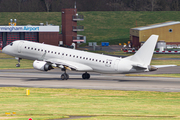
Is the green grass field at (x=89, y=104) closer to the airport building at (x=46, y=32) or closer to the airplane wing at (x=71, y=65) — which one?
the airplane wing at (x=71, y=65)

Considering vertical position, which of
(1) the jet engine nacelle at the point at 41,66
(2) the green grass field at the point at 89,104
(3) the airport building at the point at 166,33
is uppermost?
(3) the airport building at the point at 166,33

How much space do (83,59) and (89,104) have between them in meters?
20.4

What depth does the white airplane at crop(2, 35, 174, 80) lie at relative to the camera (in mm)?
44844

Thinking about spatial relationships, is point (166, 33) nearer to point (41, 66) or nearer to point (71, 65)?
point (71, 65)

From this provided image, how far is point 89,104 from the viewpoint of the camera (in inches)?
1152

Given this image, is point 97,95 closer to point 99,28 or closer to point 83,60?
point 83,60

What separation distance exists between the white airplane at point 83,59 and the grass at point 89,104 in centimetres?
773

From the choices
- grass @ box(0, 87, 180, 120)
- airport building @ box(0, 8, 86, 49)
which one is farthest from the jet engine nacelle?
airport building @ box(0, 8, 86, 49)

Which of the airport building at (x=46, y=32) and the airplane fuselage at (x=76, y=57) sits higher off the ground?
the airport building at (x=46, y=32)

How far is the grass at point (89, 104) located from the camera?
80.0 ft

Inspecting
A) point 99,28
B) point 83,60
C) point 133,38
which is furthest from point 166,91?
Answer: point 99,28

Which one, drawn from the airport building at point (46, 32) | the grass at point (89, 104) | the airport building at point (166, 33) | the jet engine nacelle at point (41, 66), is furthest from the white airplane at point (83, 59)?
the airport building at point (166, 33)

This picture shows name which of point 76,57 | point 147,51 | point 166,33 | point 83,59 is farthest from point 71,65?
point 166,33

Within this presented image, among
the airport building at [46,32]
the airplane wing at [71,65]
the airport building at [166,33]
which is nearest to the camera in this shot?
the airplane wing at [71,65]
